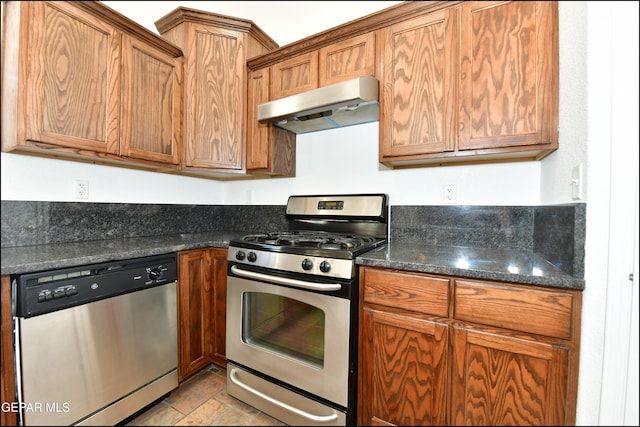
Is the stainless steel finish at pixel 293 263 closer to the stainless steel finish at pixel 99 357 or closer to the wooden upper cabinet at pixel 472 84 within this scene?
the stainless steel finish at pixel 99 357

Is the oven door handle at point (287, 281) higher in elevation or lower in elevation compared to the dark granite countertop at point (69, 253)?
lower

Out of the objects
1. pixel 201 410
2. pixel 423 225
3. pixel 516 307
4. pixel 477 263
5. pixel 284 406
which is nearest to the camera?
pixel 516 307

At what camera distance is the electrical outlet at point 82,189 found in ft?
5.14

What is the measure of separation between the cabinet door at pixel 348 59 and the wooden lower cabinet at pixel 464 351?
3.57ft

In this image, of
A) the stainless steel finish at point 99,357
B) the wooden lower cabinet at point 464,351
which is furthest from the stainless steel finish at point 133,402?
the wooden lower cabinet at point 464,351

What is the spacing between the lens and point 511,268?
1011mm

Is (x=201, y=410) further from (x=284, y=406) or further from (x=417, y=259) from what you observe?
(x=417, y=259)


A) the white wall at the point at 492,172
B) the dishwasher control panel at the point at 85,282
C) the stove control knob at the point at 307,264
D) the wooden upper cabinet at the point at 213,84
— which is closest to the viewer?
the white wall at the point at 492,172

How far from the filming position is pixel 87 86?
1365 millimetres

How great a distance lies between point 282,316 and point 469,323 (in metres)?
0.84

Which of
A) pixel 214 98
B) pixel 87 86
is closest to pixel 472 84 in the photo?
pixel 214 98

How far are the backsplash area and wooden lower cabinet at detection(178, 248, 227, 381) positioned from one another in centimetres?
58

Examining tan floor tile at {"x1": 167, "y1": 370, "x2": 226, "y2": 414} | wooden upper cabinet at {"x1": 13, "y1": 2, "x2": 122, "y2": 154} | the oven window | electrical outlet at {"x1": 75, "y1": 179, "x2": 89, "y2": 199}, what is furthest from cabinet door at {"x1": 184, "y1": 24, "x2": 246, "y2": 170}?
tan floor tile at {"x1": 167, "y1": 370, "x2": 226, "y2": 414}

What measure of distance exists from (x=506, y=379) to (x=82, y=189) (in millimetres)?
2264
